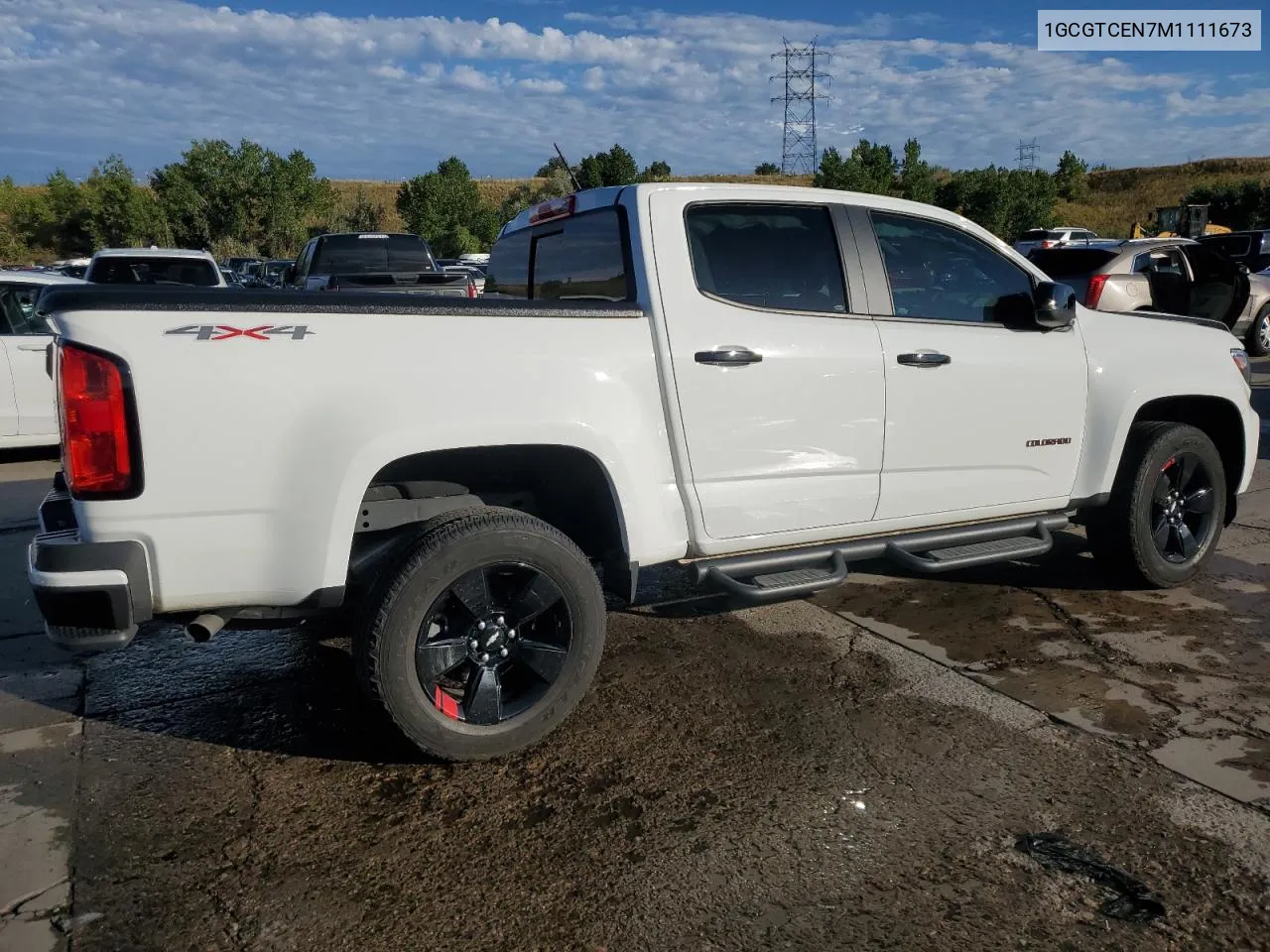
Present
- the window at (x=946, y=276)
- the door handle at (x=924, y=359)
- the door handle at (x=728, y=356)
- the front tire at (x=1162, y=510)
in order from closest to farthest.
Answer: the door handle at (x=728, y=356)
the door handle at (x=924, y=359)
the window at (x=946, y=276)
the front tire at (x=1162, y=510)

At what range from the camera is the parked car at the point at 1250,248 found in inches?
829

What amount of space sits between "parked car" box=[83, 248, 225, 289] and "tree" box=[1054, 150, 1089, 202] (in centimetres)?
6980

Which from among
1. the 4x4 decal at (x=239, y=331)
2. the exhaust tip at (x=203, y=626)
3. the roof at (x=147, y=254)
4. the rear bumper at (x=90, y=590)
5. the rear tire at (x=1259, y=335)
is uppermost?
the roof at (x=147, y=254)

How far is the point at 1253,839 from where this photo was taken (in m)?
3.01

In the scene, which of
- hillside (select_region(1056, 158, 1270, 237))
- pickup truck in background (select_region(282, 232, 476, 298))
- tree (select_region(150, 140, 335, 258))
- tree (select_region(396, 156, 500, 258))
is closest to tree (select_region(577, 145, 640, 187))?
tree (select_region(396, 156, 500, 258))

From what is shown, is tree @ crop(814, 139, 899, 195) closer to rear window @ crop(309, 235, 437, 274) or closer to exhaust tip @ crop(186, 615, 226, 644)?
rear window @ crop(309, 235, 437, 274)

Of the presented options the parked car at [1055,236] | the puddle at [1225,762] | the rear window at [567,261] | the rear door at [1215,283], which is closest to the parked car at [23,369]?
the rear window at [567,261]

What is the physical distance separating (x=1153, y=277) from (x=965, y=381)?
9.17 meters

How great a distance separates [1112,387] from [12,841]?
479cm

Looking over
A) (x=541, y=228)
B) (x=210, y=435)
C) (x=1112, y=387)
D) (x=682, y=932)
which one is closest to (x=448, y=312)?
(x=210, y=435)

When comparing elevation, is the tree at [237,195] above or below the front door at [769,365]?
above

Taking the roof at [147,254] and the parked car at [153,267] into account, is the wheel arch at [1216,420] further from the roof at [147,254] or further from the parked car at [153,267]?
the roof at [147,254]

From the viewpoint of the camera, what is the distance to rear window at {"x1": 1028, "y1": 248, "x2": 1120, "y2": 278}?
11820mm

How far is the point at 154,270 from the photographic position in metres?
11.6
